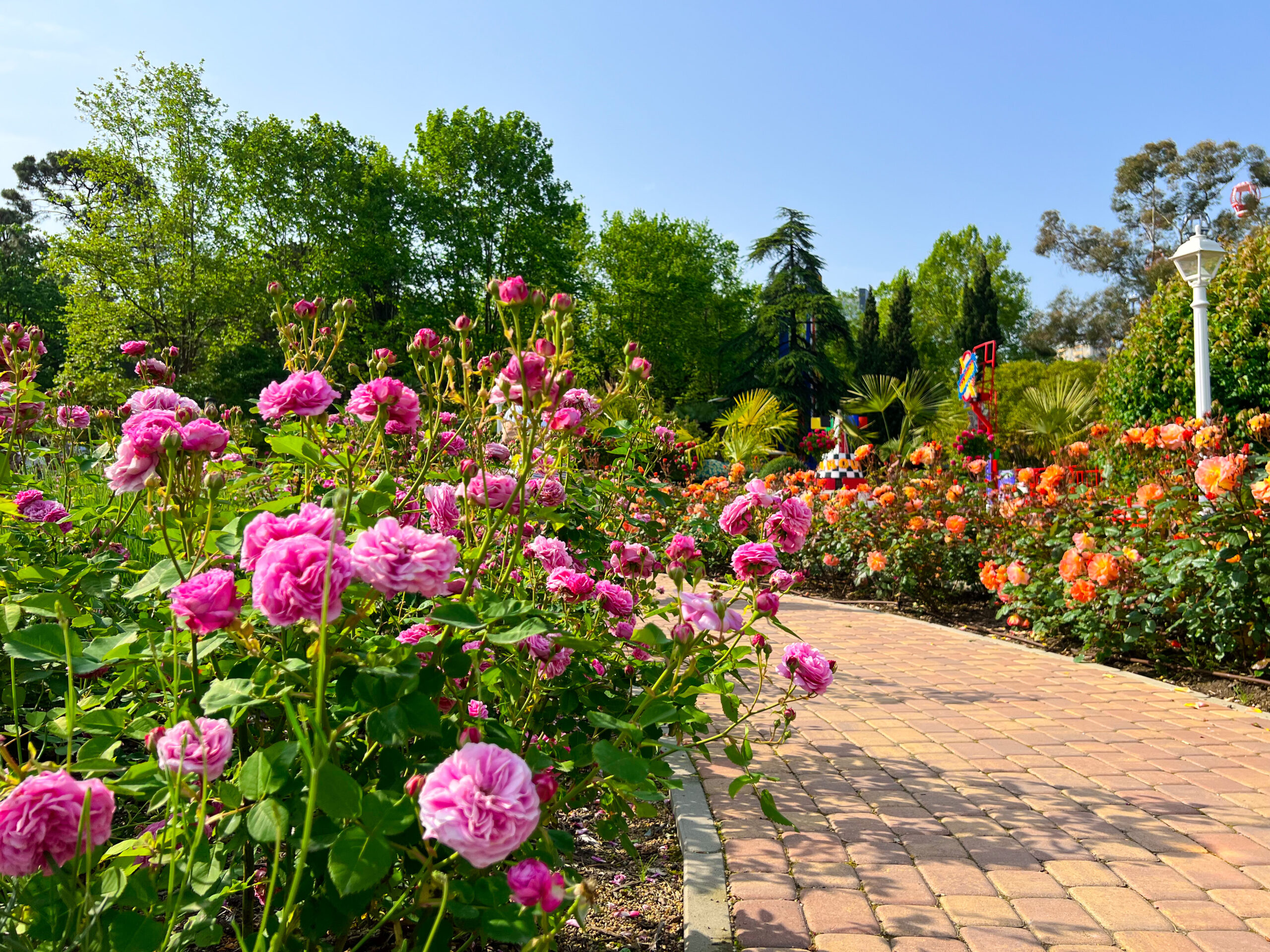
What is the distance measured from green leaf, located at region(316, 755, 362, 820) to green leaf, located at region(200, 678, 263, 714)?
0.50ft

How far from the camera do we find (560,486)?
6.28ft

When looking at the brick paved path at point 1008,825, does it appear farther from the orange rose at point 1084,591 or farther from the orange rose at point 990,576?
the orange rose at point 990,576

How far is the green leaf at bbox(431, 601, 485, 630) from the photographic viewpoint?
115cm

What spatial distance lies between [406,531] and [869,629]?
5.99 metres

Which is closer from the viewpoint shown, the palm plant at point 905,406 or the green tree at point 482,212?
the palm plant at point 905,406

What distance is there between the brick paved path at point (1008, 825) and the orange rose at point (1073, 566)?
626 mm

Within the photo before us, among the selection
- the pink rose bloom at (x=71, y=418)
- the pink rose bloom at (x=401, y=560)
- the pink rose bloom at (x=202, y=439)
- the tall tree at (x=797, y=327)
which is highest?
the tall tree at (x=797, y=327)

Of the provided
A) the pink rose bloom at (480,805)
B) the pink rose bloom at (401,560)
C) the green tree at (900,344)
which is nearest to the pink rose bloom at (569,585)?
the pink rose bloom at (401,560)

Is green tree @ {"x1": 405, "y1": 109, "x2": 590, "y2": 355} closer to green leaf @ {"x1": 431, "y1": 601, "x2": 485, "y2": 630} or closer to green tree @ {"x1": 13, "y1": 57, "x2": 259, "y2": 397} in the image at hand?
green tree @ {"x1": 13, "y1": 57, "x2": 259, "y2": 397}

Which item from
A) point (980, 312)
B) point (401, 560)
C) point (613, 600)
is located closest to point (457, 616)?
point (401, 560)

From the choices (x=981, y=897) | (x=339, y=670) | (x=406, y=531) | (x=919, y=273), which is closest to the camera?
(x=406, y=531)

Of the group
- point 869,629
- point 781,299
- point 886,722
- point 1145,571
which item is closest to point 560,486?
point 886,722

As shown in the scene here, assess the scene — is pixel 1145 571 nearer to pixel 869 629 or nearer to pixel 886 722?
pixel 886 722

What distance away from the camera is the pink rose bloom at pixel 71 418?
3.03 metres
